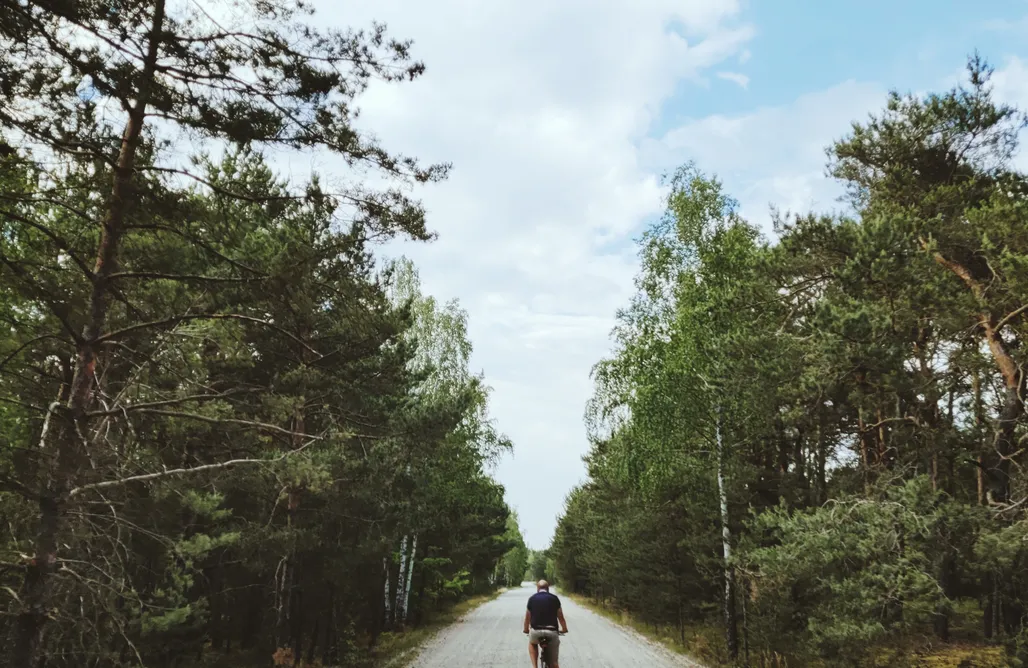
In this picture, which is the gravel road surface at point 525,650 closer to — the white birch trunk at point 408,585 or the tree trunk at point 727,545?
the tree trunk at point 727,545

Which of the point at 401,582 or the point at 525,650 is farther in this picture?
the point at 401,582

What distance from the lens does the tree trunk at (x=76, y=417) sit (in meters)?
5.48

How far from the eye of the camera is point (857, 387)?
11.0 m

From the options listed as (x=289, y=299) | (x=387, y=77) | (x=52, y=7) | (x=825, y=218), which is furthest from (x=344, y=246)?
(x=825, y=218)

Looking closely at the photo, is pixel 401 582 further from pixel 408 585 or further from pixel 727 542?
pixel 727 542

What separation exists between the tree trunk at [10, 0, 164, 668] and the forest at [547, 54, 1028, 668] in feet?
29.7

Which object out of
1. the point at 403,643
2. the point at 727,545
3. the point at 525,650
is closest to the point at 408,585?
the point at 403,643

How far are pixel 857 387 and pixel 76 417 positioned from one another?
37.0ft

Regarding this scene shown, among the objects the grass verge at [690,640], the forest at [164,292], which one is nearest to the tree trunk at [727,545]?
the grass verge at [690,640]

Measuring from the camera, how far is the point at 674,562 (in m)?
20.6

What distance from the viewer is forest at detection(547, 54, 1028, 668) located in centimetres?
921

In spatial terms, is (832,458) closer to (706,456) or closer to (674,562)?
(706,456)

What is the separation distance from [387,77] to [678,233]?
41.5 feet

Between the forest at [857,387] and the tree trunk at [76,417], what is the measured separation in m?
9.04
